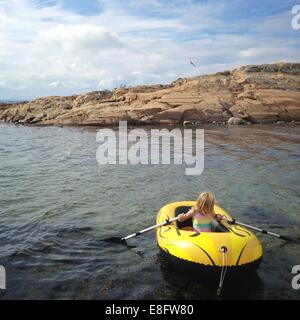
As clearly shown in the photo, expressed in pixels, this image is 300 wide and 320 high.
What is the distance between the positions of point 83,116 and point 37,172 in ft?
64.2

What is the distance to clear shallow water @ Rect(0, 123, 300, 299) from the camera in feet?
24.9

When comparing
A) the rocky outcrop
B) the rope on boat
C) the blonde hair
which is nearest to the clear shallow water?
the rope on boat

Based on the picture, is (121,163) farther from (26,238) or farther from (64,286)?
(64,286)

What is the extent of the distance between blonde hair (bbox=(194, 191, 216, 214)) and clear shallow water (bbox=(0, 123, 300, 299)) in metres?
1.42

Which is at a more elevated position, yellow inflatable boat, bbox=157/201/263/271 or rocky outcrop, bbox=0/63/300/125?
rocky outcrop, bbox=0/63/300/125

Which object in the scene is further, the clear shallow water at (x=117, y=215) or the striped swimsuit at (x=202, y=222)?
the striped swimsuit at (x=202, y=222)

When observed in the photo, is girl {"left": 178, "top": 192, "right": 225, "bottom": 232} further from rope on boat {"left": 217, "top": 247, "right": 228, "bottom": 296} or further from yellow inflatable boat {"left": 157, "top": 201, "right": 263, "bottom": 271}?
rope on boat {"left": 217, "top": 247, "right": 228, "bottom": 296}

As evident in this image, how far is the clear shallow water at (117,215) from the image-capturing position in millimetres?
7590

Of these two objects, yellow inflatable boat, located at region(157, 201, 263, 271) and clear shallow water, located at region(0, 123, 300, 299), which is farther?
clear shallow water, located at region(0, 123, 300, 299)

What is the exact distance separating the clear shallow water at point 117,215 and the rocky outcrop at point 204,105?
470 inches

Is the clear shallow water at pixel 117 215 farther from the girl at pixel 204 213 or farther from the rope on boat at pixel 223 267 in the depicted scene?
the girl at pixel 204 213

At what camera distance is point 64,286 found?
7.59 meters

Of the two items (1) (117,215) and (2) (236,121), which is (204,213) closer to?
(1) (117,215)

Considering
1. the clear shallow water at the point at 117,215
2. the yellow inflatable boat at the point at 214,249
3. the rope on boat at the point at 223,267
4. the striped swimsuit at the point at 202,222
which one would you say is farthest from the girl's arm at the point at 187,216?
→ the rope on boat at the point at 223,267
